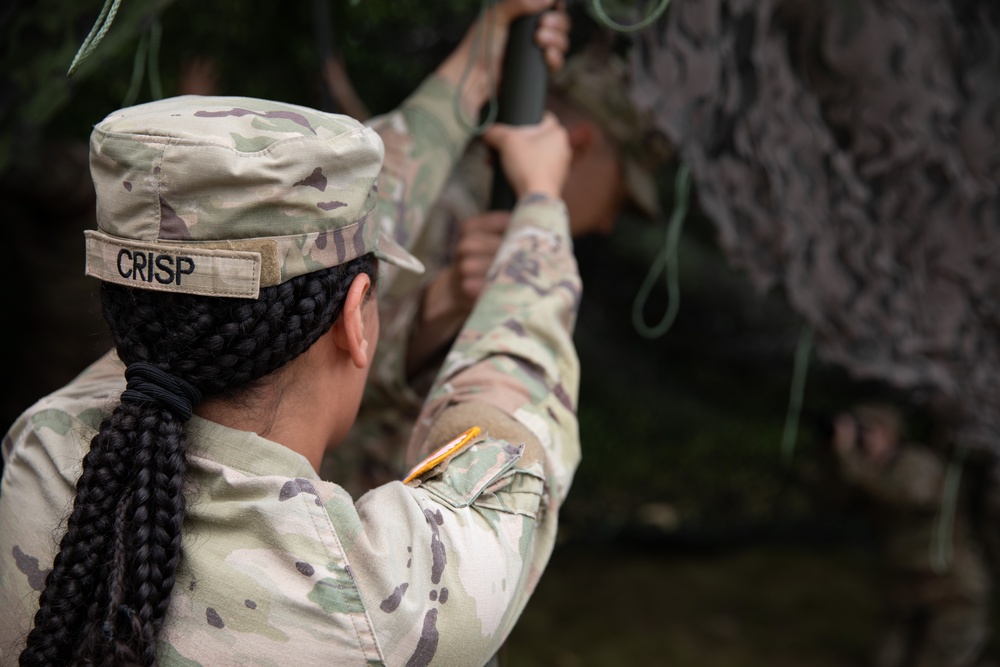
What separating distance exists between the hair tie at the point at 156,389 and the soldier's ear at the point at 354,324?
0.49 feet

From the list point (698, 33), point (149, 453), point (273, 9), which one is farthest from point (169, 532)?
point (273, 9)

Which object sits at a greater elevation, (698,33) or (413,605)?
(698,33)

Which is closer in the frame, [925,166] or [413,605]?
[413,605]

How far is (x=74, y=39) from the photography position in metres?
1.27

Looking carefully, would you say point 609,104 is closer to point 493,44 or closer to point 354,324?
point 493,44

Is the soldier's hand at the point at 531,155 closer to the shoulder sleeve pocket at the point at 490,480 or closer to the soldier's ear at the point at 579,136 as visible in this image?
the shoulder sleeve pocket at the point at 490,480

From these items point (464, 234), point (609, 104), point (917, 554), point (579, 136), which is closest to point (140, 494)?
point (464, 234)

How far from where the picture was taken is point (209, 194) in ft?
2.51

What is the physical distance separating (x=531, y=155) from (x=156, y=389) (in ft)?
2.18

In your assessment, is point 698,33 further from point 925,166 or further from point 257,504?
point 257,504

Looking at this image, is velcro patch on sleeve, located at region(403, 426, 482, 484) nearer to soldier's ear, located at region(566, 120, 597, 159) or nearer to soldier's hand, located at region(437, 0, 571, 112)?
soldier's hand, located at region(437, 0, 571, 112)

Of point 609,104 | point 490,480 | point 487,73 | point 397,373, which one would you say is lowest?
point 397,373

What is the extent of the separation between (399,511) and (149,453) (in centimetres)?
22

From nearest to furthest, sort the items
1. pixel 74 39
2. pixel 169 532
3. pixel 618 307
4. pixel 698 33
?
pixel 169 532
pixel 74 39
pixel 698 33
pixel 618 307
